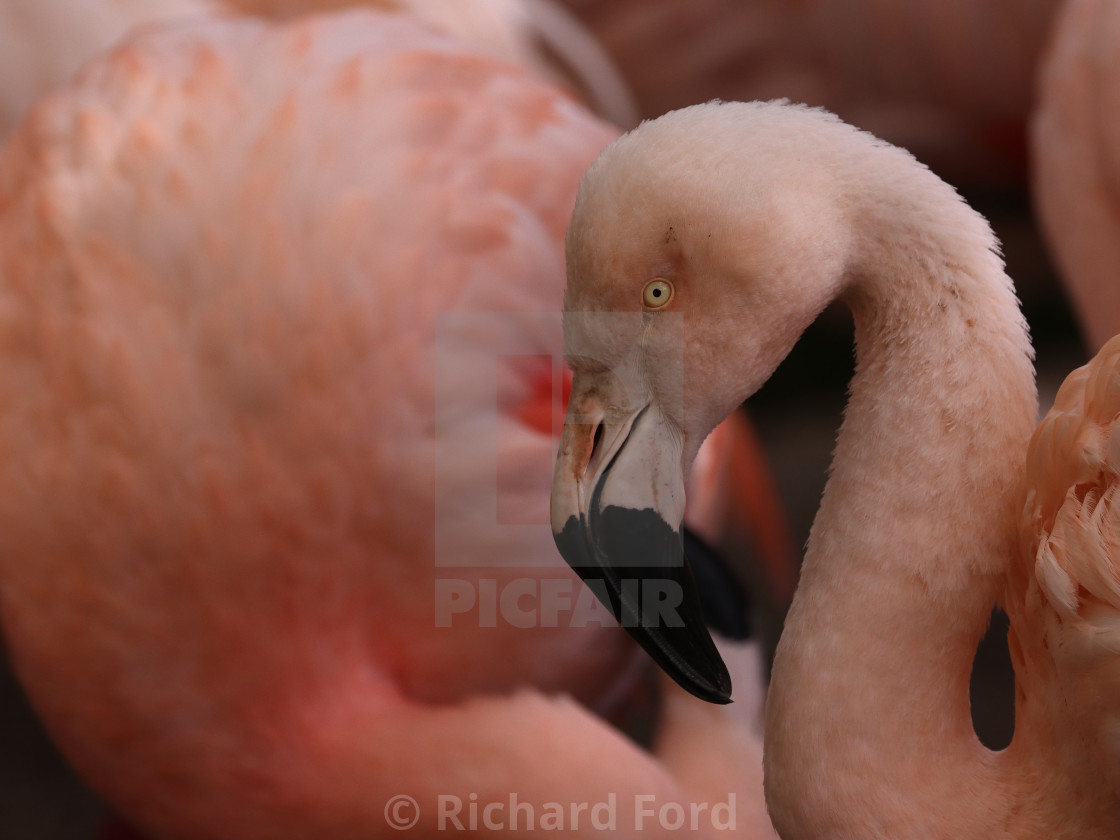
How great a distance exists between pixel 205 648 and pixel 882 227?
943mm

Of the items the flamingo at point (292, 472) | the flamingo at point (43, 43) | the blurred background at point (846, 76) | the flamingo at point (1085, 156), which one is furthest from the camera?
the blurred background at point (846, 76)

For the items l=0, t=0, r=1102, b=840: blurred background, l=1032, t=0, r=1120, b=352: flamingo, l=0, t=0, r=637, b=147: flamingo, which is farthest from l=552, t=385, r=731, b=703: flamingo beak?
l=0, t=0, r=1102, b=840: blurred background

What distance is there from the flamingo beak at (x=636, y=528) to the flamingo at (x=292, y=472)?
0.44m

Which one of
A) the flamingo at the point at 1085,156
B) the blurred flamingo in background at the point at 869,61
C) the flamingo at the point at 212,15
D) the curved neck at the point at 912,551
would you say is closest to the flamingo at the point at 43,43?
the flamingo at the point at 212,15

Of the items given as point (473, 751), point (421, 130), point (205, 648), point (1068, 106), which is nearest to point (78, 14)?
point (421, 130)

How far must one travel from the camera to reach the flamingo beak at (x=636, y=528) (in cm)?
87

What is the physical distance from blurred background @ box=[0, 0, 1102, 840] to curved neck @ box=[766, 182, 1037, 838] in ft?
4.13

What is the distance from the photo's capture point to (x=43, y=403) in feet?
4.57

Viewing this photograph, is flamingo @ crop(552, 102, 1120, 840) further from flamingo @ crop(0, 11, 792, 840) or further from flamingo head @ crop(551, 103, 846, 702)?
flamingo @ crop(0, 11, 792, 840)

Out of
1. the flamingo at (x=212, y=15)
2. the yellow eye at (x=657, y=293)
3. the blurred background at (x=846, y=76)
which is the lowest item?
the blurred background at (x=846, y=76)

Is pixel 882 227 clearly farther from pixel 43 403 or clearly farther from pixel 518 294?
pixel 43 403

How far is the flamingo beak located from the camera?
2.84 feet

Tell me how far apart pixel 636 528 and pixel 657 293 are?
0.18 metres

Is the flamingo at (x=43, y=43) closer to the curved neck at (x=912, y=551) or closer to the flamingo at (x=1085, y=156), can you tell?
the flamingo at (x=1085, y=156)
